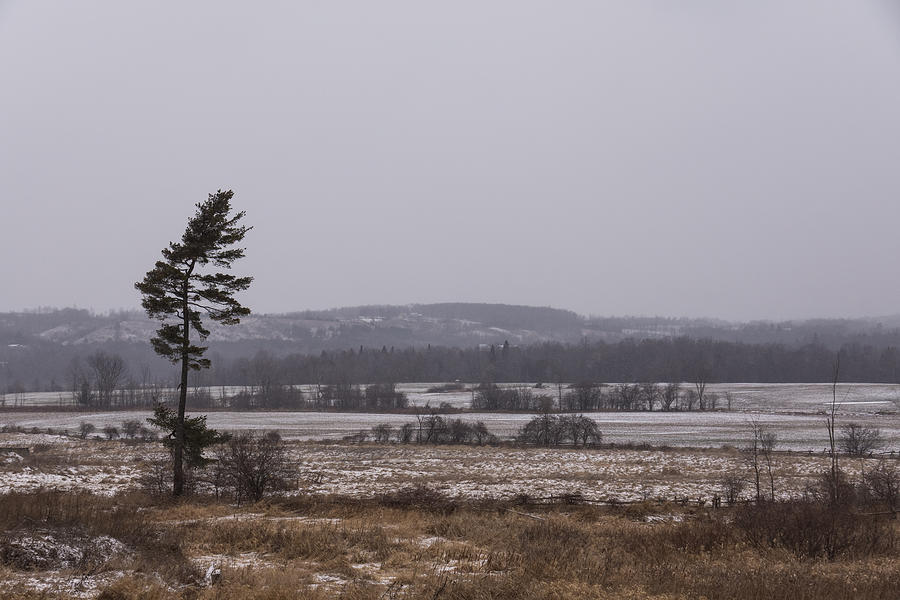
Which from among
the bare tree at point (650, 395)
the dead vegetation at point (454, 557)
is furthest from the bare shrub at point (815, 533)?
the bare tree at point (650, 395)

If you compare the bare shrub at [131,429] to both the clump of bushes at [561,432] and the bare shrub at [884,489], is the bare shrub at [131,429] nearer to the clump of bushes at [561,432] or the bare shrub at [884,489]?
the clump of bushes at [561,432]

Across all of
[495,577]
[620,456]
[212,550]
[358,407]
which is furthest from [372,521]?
[358,407]

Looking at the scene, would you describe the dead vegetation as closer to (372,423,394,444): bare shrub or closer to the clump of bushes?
the clump of bushes

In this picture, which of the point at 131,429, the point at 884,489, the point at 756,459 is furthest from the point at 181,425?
the point at 131,429

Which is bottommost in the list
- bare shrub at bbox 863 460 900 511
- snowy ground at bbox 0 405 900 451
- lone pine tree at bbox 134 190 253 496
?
snowy ground at bbox 0 405 900 451

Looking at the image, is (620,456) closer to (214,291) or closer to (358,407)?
(214,291)

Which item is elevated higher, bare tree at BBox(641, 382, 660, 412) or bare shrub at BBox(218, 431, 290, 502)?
bare shrub at BBox(218, 431, 290, 502)

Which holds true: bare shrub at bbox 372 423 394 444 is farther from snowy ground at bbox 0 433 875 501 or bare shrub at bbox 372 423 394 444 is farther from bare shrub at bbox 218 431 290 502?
bare shrub at bbox 218 431 290 502

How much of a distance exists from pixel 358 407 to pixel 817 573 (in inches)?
3810

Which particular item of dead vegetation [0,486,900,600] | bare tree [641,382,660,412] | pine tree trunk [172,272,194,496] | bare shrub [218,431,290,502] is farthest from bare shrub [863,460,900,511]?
bare tree [641,382,660,412]

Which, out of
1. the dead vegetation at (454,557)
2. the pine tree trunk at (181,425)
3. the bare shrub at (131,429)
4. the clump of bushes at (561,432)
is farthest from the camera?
the bare shrub at (131,429)

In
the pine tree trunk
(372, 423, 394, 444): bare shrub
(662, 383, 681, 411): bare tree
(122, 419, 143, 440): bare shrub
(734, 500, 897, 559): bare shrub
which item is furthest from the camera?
(662, 383, 681, 411): bare tree

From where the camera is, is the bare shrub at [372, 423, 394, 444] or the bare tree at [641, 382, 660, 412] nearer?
the bare shrub at [372, 423, 394, 444]

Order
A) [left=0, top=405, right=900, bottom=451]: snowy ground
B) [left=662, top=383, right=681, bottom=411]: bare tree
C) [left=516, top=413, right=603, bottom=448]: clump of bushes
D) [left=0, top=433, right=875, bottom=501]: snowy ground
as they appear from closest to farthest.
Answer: [left=0, top=433, right=875, bottom=501]: snowy ground
[left=516, top=413, right=603, bottom=448]: clump of bushes
[left=0, top=405, right=900, bottom=451]: snowy ground
[left=662, top=383, right=681, bottom=411]: bare tree
